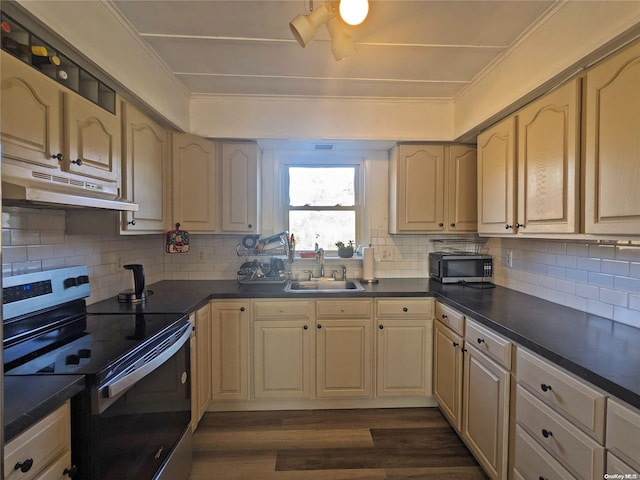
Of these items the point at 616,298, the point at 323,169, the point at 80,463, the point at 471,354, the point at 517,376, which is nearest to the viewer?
the point at 80,463

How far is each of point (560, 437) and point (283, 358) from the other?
163 cm

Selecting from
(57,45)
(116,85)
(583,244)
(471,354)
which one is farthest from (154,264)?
(583,244)

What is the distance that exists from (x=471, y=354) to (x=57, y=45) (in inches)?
99.2

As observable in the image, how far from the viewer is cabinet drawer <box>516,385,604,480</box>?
3.43 ft

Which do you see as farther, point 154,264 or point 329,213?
point 329,213

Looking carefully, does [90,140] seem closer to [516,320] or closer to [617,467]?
[516,320]

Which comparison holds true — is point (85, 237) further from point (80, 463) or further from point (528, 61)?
point (528, 61)

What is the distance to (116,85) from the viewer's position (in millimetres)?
1688

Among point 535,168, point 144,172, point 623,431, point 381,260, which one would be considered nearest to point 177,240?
point 144,172

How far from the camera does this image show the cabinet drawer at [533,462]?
3.90 feet

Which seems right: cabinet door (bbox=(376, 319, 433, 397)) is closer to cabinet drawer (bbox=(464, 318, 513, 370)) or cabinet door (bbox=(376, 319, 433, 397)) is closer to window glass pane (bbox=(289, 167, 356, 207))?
cabinet drawer (bbox=(464, 318, 513, 370))

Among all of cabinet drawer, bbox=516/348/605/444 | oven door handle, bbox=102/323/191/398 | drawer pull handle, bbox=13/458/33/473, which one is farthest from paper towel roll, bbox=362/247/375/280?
drawer pull handle, bbox=13/458/33/473

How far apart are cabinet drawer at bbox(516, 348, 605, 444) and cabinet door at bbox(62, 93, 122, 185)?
2153 mm

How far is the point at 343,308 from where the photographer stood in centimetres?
231
